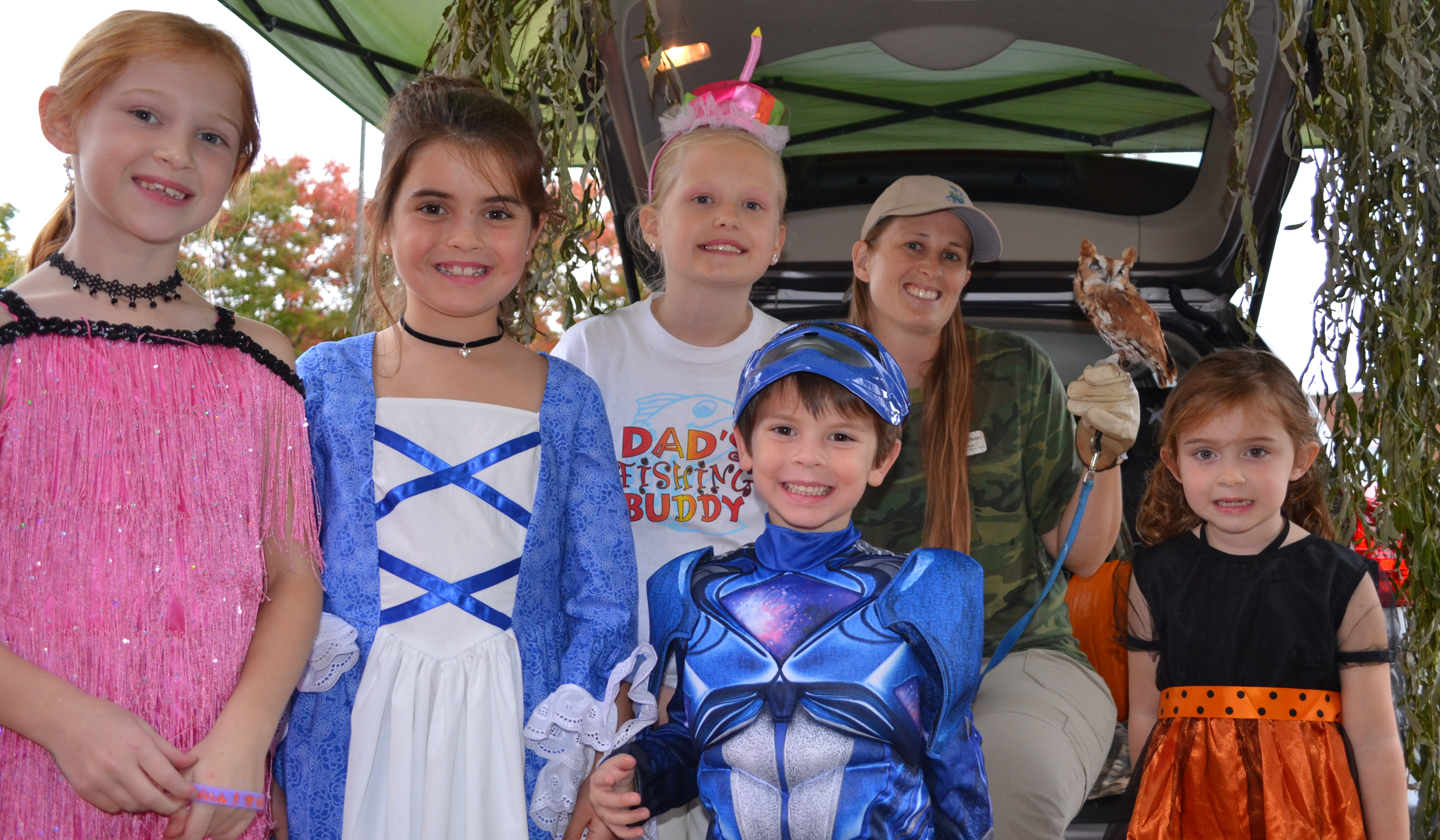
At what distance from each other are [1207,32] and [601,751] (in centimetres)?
199

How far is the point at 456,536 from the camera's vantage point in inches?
68.9

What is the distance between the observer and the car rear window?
2871mm

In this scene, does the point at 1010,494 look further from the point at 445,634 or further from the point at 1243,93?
the point at 445,634

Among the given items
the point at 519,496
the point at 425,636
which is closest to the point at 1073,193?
the point at 519,496

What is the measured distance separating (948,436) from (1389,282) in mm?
922

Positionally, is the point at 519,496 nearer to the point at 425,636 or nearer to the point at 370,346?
the point at 425,636

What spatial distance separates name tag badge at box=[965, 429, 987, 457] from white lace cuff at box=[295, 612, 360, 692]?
1370mm

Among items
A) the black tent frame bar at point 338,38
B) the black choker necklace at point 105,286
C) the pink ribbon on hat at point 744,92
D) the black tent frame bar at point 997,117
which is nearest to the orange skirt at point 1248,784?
the pink ribbon on hat at point 744,92

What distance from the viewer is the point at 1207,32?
7.72 feet

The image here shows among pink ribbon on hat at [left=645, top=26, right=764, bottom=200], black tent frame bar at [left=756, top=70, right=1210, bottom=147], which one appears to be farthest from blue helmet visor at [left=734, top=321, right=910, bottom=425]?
black tent frame bar at [left=756, top=70, right=1210, bottom=147]

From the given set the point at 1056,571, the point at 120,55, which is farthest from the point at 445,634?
the point at 1056,571

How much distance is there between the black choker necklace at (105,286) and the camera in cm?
155

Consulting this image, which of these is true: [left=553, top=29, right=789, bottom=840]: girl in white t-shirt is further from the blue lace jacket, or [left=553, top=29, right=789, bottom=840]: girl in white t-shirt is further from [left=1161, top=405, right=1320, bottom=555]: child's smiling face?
[left=1161, top=405, right=1320, bottom=555]: child's smiling face

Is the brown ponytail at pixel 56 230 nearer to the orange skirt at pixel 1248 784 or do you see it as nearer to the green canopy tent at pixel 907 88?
the green canopy tent at pixel 907 88
